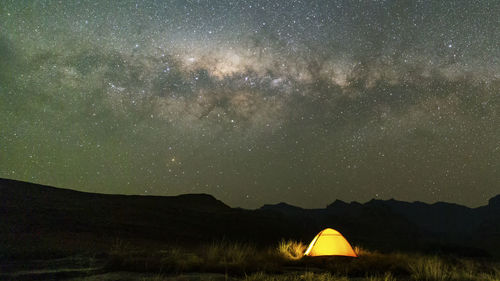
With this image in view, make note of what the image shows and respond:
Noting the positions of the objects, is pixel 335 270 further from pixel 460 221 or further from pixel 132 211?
pixel 460 221

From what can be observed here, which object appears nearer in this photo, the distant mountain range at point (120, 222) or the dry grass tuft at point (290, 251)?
the dry grass tuft at point (290, 251)

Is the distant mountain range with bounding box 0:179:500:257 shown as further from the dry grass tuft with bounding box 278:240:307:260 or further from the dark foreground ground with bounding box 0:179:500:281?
the dry grass tuft with bounding box 278:240:307:260

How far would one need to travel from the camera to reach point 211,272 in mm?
10203

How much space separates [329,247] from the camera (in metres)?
15.4

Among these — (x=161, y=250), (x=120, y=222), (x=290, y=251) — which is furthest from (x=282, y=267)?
(x=120, y=222)

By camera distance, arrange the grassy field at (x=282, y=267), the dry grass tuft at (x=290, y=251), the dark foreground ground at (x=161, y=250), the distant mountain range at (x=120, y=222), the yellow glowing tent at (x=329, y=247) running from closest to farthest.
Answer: the grassy field at (x=282, y=267), the dark foreground ground at (x=161, y=250), the dry grass tuft at (x=290, y=251), the yellow glowing tent at (x=329, y=247), the distant mountain range at (x=120, y=222)

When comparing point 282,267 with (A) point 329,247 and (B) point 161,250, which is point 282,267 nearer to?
(A) point 329,247

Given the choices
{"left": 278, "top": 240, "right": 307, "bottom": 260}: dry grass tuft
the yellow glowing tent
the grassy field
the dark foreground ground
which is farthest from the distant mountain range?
the yellow glowing tent

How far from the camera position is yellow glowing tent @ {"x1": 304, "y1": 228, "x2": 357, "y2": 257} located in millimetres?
15312

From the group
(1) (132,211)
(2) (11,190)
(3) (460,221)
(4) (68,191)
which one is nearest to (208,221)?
(1) (132,211)

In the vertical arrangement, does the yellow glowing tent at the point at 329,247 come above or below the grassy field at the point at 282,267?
above

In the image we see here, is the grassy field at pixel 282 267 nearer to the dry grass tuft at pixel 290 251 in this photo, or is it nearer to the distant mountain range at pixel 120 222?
the dry grass tuft at pixel 290 251

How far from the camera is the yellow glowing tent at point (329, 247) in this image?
15.3 meters

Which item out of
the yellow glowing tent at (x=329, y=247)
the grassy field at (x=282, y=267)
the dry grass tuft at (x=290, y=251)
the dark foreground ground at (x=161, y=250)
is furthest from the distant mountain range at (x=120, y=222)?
the yellow glowing tent at (x=329, y=247)
